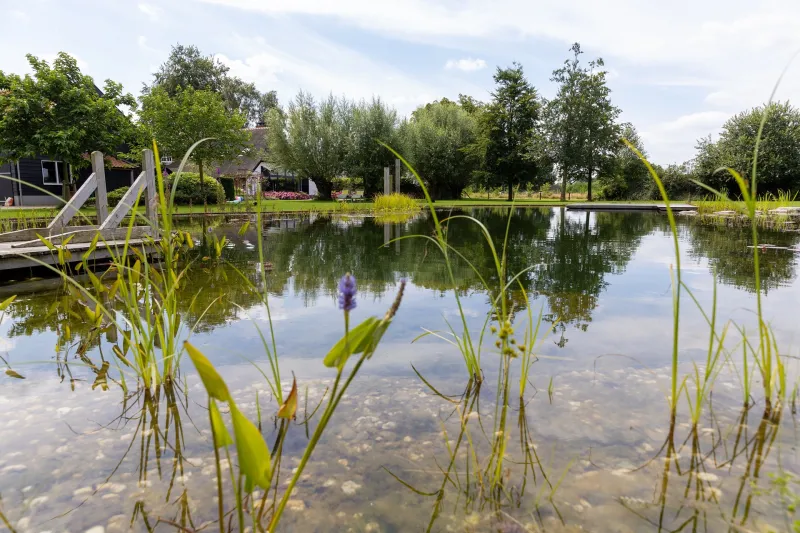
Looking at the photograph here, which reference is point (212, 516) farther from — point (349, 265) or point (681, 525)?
point (349, 265)

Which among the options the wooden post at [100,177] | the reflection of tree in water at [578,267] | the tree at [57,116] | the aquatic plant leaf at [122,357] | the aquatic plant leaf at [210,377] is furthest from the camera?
the tree at [57,116]

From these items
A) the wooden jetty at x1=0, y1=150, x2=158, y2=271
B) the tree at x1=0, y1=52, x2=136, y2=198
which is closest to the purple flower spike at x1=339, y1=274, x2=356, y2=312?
the wooden jetty at x1=0, y1=150, x2=158, y2=271

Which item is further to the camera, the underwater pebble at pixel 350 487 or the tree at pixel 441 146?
the tree at pixel 441 146

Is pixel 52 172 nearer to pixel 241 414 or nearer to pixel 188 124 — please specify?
pixel 188 124

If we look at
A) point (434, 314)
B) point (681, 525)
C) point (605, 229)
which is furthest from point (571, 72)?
point (681, 525)

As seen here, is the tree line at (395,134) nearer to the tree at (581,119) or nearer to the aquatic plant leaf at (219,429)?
the tree at (581,119)

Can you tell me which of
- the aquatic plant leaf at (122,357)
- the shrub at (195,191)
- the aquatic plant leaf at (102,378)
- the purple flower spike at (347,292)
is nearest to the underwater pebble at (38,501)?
the aquatic plant leaf at (122,357)

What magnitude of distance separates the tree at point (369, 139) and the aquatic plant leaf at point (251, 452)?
2667cm

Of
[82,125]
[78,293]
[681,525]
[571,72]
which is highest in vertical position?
[571,72]

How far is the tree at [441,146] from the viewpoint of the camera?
1182 inches

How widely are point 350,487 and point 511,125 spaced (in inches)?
1285

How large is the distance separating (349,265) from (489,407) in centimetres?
471

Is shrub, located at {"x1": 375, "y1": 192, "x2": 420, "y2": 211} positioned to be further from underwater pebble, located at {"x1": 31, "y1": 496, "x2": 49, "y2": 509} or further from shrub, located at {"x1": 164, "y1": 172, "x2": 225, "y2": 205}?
underwater pebble, located at {"x1": 31, "y1": 496, "x2": 49, "y2": 509}

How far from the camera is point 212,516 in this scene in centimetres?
163
